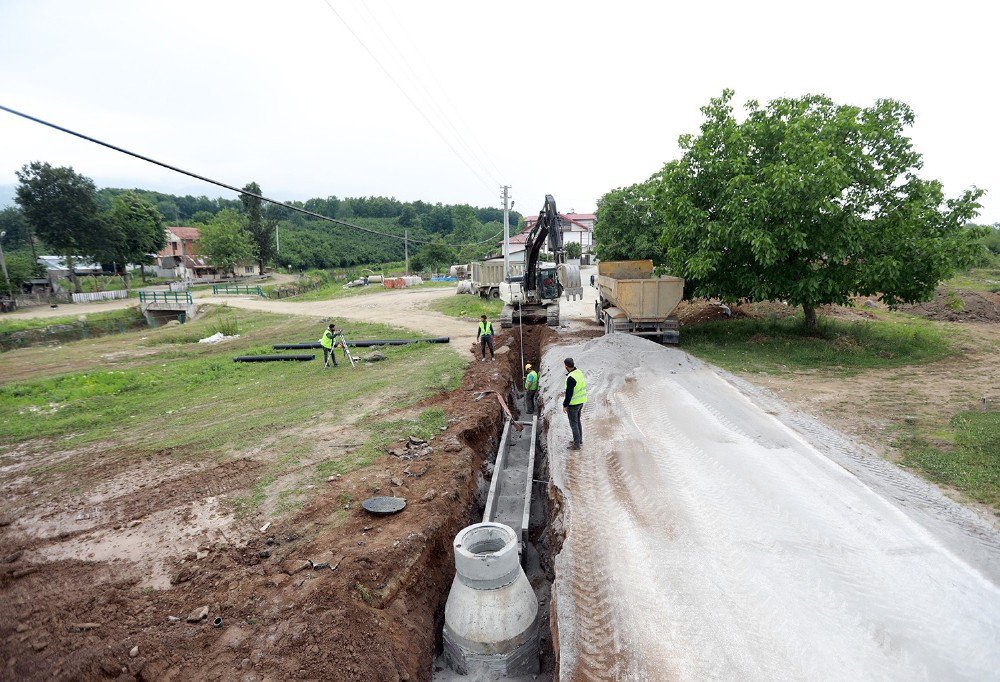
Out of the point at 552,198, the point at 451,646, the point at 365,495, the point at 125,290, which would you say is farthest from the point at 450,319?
the point at 125,290

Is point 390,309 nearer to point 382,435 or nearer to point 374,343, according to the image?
point 374,343

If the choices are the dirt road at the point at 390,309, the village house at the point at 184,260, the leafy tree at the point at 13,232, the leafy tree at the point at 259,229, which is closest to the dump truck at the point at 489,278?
the dirt road at the point at 390,309

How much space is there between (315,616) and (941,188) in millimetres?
18468

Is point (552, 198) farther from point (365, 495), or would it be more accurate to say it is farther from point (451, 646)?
point (451, 646)

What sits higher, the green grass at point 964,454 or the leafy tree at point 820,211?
the leafy tree at point 820,211

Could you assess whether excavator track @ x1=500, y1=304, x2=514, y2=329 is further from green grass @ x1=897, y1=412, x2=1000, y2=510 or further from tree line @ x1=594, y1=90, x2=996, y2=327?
green grass @ x1=897, y1=412, x2=1000, y2=510

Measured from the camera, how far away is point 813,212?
1400cm

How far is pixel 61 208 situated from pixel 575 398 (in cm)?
5117

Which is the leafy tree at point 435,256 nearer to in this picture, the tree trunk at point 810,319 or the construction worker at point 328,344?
the construction worker at point 328,344

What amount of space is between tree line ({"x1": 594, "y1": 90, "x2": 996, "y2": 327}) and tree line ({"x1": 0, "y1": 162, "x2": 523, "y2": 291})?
1229 centimetres

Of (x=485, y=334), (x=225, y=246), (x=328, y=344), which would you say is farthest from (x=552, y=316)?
(x=225, y=246)

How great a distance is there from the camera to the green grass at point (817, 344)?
45.9 feet

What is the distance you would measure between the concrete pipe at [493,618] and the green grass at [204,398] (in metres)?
4.96

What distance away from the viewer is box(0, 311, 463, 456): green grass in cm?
1040
